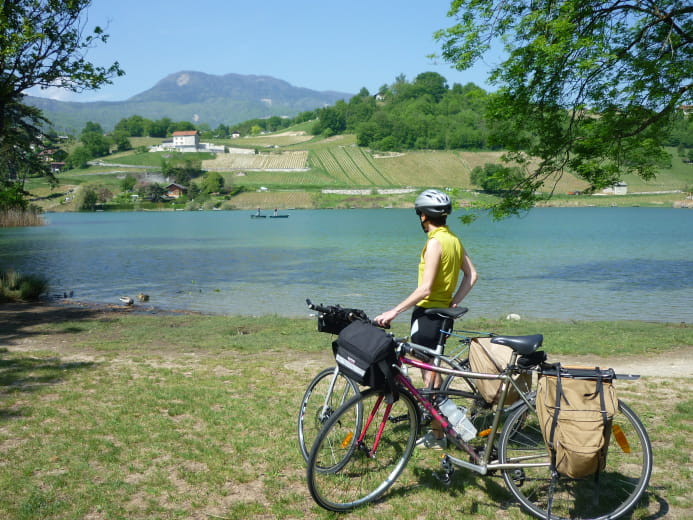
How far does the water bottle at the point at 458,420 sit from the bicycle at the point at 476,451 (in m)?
0.02

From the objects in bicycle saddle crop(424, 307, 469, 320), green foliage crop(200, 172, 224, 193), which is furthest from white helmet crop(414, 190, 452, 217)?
green foliage crop(200, 172, 224, 193)

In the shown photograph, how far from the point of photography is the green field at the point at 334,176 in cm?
11869

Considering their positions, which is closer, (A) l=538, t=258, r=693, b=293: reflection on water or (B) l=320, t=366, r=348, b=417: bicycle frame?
(B) l=320, t=366, r=348, b=417: bicycle frame

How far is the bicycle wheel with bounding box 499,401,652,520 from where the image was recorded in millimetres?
4023

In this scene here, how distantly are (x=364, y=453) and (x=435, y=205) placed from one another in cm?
220

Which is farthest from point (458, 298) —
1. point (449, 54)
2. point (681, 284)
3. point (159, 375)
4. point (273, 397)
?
point (681, 284)

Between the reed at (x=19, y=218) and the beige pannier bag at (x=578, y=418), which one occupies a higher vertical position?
the beige pannier bag at (x=578, y=418)

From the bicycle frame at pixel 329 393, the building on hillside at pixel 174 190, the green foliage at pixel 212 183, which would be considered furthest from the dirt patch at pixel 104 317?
the building on hillside at pixel 174 190

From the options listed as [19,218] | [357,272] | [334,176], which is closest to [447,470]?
[357,272]

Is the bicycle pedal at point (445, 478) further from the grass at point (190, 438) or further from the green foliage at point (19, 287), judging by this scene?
the green foliage at point (19, 287)

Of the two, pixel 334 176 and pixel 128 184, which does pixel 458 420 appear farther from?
pixel 128 184

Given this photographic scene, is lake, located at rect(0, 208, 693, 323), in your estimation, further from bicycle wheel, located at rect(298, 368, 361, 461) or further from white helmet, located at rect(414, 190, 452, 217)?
white helmet, located at rect(414, 190, 452, 217)

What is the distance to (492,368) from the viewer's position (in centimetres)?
445

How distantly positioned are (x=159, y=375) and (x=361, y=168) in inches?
5476
